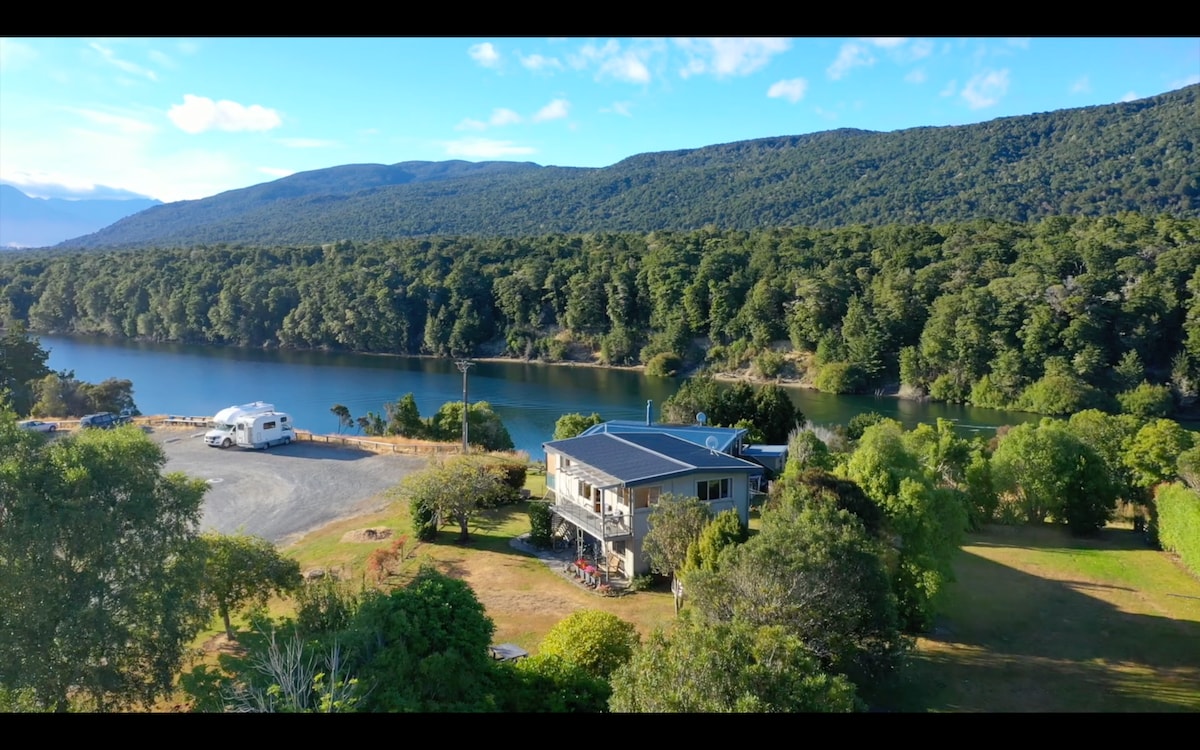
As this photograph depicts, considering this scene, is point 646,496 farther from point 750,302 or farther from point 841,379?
point 750,302

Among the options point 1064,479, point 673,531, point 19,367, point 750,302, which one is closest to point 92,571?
point 673,531

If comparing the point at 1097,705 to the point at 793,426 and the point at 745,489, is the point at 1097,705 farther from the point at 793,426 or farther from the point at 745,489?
the point at 793,426

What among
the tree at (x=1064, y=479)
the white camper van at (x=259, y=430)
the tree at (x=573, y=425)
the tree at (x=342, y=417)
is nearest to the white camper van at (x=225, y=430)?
the white camper van at (x=259, y=430)

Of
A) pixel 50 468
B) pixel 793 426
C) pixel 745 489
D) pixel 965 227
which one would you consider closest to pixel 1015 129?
pixel 965 227

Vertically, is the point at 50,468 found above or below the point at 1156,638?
above

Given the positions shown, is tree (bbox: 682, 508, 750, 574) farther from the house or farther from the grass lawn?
the house

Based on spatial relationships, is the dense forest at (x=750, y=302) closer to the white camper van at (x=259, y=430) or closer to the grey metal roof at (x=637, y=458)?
the grey metal roof at (x=637, y=458)
